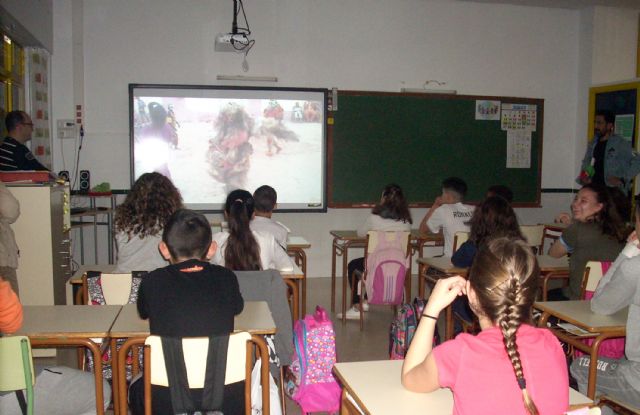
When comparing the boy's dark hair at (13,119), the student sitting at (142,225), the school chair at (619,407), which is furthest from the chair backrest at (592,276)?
the boy's dark hair at (13,119)

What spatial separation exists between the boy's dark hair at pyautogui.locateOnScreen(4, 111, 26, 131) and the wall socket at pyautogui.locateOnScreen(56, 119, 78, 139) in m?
1.37

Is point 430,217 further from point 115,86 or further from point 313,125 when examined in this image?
point 115,86

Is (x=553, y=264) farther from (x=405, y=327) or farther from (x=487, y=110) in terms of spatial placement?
(x=487, y=110)

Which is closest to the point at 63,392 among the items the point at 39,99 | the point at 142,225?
the point at 142,225

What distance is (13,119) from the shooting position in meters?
4.55

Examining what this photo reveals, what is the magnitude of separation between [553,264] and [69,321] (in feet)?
10.2

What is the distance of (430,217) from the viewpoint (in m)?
5.00

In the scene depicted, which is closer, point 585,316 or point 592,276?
point 585,316

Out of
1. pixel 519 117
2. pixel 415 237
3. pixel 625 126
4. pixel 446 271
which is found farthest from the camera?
pixel 519 117

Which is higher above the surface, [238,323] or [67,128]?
[67,128]

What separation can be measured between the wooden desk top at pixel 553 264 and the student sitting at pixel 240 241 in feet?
6.07

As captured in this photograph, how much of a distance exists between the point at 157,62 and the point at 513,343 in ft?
18.2

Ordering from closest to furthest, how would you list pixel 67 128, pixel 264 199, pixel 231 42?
pixel 264 199 < pixel 231 42 < pixel 67 128

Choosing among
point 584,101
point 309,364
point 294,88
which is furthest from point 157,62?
point 584,101
